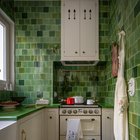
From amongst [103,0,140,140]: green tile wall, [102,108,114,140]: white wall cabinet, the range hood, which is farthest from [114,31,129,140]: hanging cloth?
the range hood

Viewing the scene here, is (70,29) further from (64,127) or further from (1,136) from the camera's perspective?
(1,136)

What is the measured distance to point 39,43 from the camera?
3.85 metres

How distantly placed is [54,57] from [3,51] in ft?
2.68

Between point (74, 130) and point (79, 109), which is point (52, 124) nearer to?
point (74, 130)

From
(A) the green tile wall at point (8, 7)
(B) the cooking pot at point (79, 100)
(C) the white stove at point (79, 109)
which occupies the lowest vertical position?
(C) the white stove at point (79, 109)

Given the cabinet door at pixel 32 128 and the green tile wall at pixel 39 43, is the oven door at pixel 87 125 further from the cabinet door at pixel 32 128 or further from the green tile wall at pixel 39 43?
the green tile wall at pixel 39 43

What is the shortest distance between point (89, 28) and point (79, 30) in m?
0.17

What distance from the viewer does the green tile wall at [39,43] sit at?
3822 millimetres

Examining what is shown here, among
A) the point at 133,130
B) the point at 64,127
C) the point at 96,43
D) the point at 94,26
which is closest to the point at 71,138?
the point at 64,127

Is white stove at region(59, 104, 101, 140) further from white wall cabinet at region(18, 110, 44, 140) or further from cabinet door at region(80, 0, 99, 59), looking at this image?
cabinet door at region(80, 0, 99, 59)

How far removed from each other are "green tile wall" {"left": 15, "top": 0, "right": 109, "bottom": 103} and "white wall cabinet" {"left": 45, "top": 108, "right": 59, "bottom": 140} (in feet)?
1.40

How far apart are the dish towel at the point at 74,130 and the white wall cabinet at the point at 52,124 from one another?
185mm

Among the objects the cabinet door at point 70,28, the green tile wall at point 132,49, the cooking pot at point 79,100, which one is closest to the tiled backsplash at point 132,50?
the green tile wall at point 132,49

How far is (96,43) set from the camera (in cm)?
377
